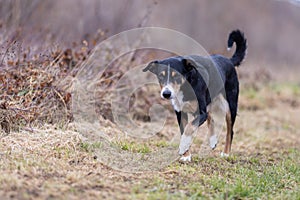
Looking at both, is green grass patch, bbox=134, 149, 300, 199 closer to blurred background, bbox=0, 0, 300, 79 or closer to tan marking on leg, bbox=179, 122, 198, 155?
tan marking on leg, bbox=179, 122, 198, 155

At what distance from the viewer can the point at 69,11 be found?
10.9 meters

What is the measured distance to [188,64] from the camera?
5117 mm

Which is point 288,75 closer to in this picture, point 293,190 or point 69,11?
point 69,11

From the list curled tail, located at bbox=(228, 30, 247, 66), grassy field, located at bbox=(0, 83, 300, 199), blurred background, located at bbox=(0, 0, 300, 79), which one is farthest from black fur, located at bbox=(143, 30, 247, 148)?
blurred background, located at bbox=(0, 0, 300, 79)

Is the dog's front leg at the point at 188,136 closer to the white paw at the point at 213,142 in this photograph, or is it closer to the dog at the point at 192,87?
the dog at the point at 192,87

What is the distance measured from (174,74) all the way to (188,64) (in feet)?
0.75

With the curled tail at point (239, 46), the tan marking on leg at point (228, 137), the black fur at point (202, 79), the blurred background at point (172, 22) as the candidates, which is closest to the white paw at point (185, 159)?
the black fur at point (202, 79)

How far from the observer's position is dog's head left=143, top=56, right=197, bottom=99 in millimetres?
4945

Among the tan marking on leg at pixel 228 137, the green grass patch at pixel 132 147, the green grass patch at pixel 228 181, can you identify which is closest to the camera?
the green grass patch at pixel 228 181

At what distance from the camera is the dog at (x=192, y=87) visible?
5054 millimetres

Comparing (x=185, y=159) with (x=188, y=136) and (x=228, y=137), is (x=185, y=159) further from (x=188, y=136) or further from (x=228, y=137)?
(x=228, y=137)

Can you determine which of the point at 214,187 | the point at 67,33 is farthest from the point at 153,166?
the point at 67,33

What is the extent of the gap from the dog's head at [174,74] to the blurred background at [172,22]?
2069mm

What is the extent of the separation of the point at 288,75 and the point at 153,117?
28.3ft
